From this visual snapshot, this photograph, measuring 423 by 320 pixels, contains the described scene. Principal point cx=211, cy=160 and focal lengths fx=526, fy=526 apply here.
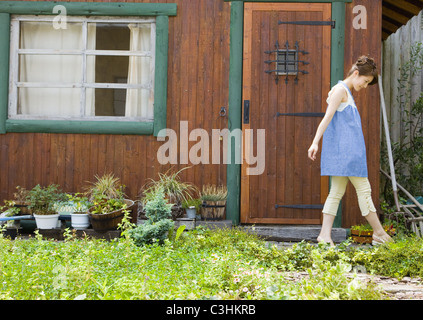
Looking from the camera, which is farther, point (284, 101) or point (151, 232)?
point (284, 101)

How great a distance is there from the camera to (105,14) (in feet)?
21.6

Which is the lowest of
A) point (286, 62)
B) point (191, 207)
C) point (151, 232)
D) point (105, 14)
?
point (151, 232)

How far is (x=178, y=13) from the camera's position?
656cm

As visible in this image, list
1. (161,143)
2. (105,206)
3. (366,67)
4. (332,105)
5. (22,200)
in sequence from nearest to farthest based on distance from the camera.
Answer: (332,105)
(366,67)
(105,206)
(22,200)
(161,143)

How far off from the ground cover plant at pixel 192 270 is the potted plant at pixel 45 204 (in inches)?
31.1

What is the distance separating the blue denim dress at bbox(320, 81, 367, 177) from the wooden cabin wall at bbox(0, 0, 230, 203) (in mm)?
1576

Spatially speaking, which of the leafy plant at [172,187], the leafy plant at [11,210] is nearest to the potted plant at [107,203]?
the leafy plant at [172,187]

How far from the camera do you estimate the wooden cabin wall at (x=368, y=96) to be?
6.45m

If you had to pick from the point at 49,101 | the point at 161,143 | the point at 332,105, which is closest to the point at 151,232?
the point at 161,143

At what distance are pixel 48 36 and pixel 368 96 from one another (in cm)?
411

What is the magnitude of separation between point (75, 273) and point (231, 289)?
103cm

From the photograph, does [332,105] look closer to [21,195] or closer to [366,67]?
[366,67]

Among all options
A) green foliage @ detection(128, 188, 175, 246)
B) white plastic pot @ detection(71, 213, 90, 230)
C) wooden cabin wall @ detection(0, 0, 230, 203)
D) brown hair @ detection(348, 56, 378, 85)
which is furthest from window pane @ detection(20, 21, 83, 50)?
brown hair @ detection(348, 56, 378, 85)
